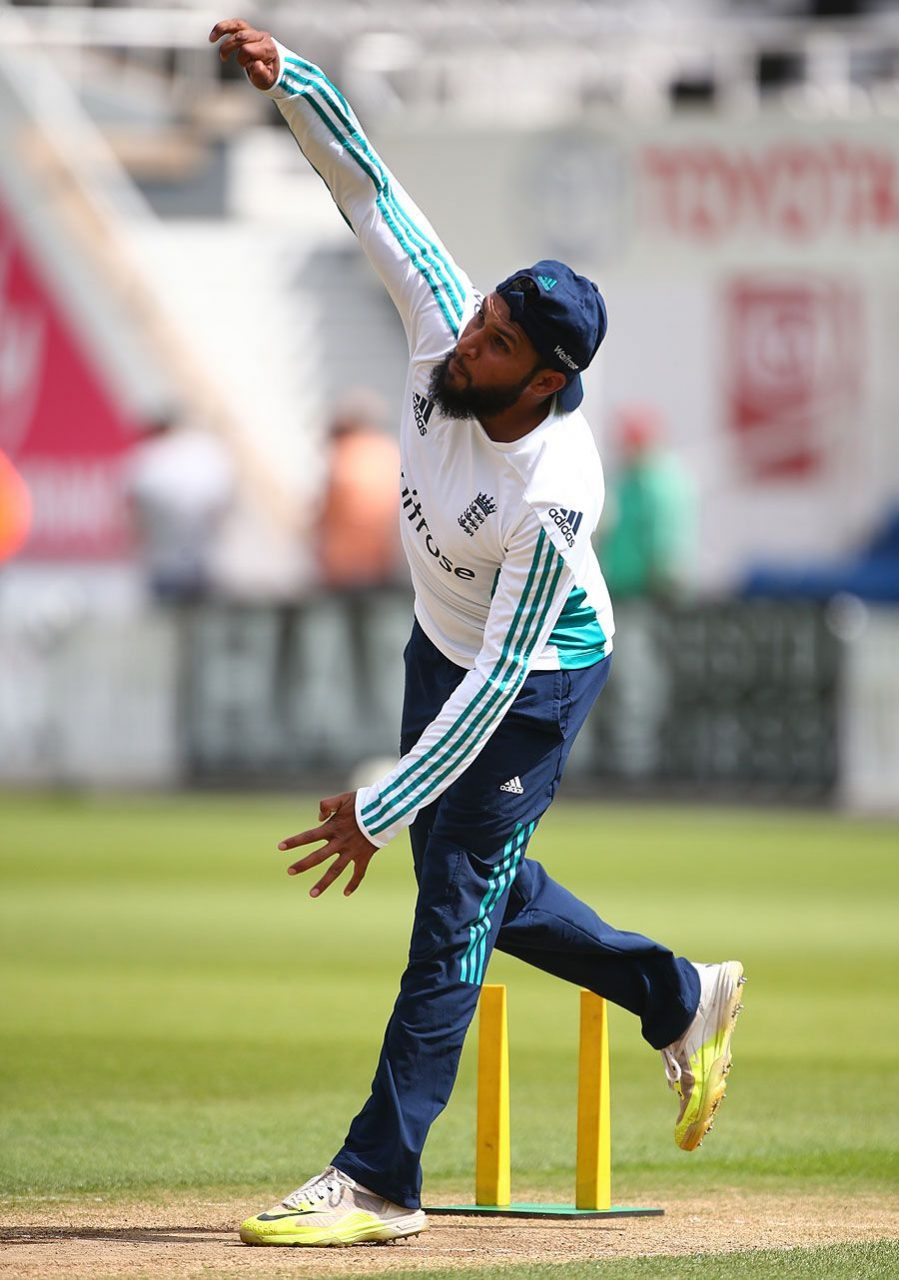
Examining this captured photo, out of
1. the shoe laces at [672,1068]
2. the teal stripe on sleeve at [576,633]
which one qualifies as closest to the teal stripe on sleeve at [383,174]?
the teal stripe on sleeve at [576,633]

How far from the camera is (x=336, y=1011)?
9094 mm

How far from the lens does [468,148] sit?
83.8 feet

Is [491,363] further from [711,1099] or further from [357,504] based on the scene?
[357,504]

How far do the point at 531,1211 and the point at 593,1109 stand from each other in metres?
0.32

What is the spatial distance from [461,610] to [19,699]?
12966 millimetres

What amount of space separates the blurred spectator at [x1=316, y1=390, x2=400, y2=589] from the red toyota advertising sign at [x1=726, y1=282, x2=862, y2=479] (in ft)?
22.4

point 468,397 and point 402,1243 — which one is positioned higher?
point 468,397

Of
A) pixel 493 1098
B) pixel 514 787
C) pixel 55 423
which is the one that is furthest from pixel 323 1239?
pixel 55 423

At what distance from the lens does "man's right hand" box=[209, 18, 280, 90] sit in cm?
550

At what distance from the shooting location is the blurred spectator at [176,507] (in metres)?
18.4

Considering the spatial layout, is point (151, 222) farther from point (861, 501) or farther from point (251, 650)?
point (251, 650)

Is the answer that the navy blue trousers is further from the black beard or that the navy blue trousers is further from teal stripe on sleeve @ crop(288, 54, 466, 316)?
teal stripe on sleeve @ crop(288, 54, 466, 316)

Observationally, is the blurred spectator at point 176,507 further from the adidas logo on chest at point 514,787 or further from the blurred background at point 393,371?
the adidas logo on chest at point 514,787

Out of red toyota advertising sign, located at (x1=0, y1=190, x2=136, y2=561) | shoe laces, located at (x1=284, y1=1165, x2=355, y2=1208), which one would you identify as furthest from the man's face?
→ red toyota advertising sign, located at (x1=0, y1=190, x2=136, y2=561)
